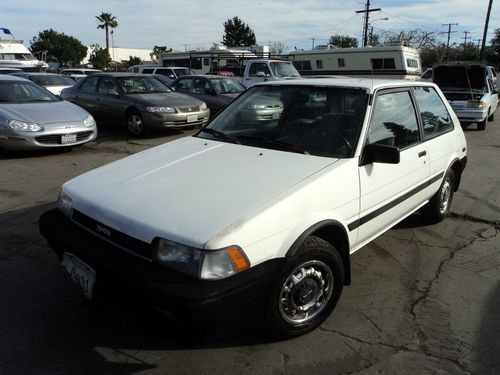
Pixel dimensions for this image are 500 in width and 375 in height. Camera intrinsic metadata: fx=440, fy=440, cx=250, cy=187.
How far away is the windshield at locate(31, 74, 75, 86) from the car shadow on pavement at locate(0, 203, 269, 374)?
12419mm

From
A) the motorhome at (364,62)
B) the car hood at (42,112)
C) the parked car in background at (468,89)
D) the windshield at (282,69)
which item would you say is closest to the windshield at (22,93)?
the car hood at (42,112)

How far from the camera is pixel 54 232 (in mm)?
2857

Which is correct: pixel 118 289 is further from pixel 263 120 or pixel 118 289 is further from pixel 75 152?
pixel 75 152

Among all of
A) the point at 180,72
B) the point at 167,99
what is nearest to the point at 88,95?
the point at 167,99

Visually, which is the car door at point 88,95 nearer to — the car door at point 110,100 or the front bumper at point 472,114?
the car door at point 110,100

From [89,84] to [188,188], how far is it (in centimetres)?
979

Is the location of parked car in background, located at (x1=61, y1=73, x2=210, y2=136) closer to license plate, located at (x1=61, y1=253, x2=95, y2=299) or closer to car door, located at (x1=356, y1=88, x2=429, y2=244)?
car door, located at (x1=356, y1=88, x2=429, y2=244)

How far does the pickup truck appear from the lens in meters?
15.9

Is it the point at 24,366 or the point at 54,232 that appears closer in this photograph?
the point at 24,366

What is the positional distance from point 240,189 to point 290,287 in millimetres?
664

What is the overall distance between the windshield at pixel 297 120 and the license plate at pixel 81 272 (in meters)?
1.52

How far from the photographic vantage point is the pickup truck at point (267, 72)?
52.0 feet

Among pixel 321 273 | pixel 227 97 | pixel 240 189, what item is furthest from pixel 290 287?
pixel 227 97

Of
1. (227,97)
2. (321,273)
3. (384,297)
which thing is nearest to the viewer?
(321,273)
